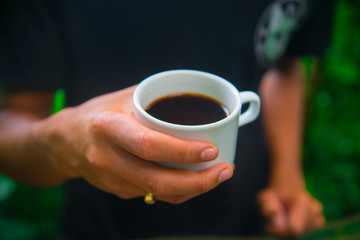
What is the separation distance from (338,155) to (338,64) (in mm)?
474

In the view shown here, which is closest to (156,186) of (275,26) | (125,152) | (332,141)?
(125,152)

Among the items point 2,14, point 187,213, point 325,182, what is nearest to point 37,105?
point 2,14

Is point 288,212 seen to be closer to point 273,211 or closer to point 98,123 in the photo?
point 273,211

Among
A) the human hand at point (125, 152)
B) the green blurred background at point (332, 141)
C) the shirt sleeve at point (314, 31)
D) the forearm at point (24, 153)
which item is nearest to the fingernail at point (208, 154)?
the human hand at point (125, 152)

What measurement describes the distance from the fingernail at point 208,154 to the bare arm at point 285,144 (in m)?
0.61

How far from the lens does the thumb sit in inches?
36.0

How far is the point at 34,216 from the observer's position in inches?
51.9

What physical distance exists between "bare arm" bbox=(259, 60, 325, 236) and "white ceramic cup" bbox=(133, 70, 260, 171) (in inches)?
22.3

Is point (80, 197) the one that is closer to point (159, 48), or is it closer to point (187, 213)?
point (187, 213)

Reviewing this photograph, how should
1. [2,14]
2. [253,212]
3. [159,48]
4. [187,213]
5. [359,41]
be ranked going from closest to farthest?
1. [2,14]
2. [159,48]
3. [187,213]
4. [253,212]
5. [359,41]

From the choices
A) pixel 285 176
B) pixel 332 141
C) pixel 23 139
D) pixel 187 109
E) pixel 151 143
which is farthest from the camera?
pixel 332 141

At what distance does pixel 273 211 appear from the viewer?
930 mm

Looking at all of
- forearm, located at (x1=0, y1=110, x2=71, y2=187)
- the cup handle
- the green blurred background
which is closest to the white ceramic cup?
the cup handle

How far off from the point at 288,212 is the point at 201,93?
0.63 m
